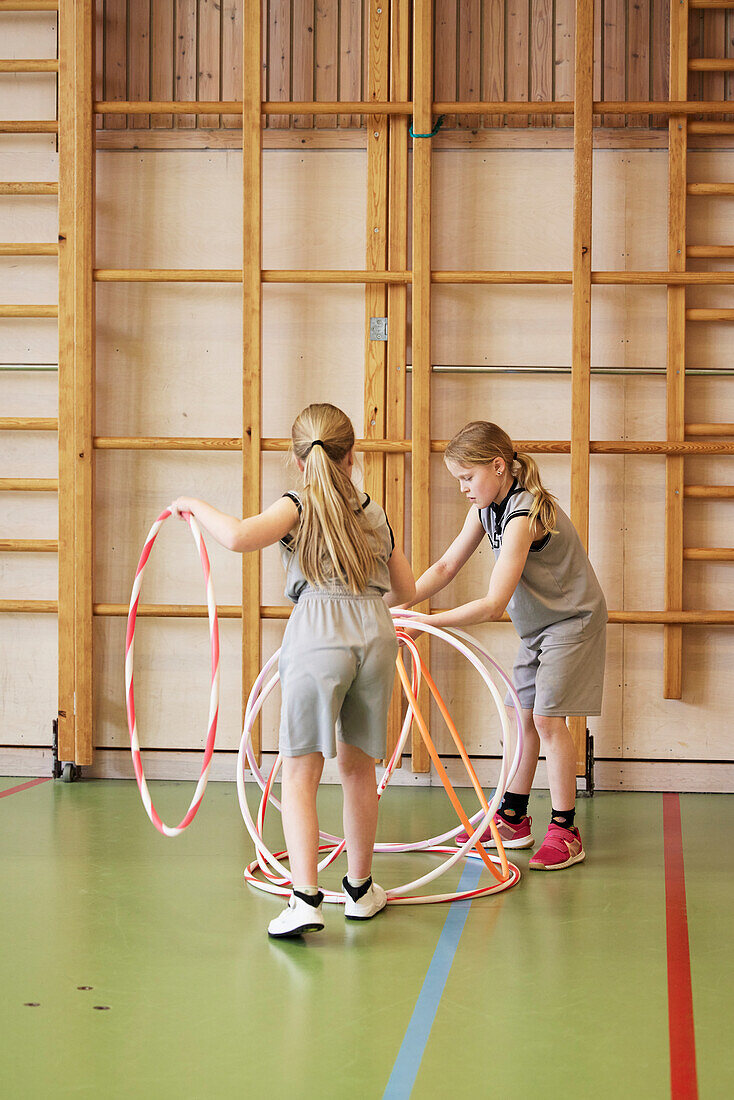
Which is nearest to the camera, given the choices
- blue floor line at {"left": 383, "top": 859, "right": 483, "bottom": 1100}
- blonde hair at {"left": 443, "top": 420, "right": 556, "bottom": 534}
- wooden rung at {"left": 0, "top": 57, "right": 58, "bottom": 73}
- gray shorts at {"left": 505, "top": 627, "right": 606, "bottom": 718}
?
blue floor line at {"left": 383, "top": 859, "right": 483, "bottom": 1100}

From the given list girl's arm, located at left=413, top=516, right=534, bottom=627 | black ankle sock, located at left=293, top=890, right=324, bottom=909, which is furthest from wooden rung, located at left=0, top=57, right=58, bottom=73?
black ankle sock, located at left=293, top=890, right=324, bottom=909

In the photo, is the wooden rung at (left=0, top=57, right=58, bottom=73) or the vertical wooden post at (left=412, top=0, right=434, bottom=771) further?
the wooden rung at (left=0, top=57, right=58, bottom=73)

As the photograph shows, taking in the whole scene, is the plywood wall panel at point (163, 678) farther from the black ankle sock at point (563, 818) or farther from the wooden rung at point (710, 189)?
the wooden rung at point (710, 189)

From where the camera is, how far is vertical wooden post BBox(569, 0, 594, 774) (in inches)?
168

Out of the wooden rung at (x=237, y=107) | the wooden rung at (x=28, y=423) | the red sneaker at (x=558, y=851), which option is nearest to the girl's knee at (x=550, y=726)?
the red sneaker at (x=558, y=851)

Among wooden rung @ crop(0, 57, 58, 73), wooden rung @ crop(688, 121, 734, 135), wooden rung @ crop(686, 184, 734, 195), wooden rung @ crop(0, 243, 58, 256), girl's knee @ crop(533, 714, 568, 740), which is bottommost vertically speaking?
girl's knee @ crop(533, 714, 568, 740)

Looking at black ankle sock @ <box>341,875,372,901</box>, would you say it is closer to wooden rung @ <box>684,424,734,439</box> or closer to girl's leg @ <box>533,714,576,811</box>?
girl's leg @ <box>533,714,576,811</box>

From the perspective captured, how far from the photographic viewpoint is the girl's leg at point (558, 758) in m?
3.29

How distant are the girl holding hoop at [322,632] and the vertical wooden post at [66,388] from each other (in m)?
2.00

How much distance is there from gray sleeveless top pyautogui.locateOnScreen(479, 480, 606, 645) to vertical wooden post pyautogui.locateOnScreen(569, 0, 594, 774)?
1.00m

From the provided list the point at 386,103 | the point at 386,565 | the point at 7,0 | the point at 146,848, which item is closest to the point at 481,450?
the point at 386,565

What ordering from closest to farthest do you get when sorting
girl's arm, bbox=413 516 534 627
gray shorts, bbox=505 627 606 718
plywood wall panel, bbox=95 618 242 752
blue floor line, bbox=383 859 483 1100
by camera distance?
blue floor line, bbox=383 859 483 1100 < girl's arm, bbox=413 516 534 627 < gray shorts, bbox=505 627 606 718 < plywood wall panel, bbox=95 618 242 752

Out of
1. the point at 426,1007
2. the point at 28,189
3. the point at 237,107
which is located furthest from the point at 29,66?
the point at 426,1007

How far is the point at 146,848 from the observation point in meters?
3.42
